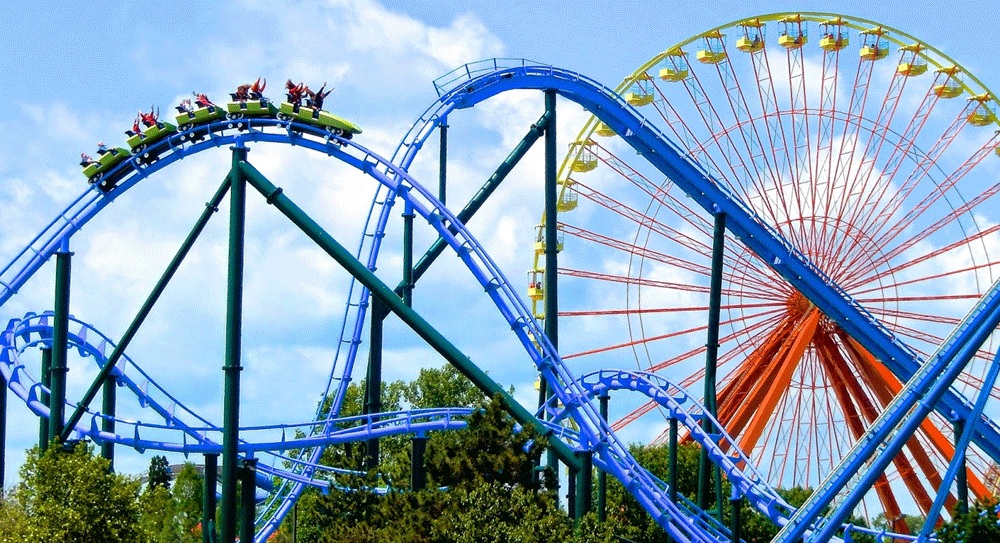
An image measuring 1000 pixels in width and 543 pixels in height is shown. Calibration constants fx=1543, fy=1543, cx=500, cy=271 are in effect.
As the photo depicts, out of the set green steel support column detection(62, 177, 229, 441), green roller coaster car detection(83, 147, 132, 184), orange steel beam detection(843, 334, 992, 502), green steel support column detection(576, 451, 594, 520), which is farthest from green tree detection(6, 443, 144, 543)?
orange steel beam detection(843, 334, 992, 502)

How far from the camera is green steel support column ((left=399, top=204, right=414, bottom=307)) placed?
26.3m

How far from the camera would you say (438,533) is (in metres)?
19.8

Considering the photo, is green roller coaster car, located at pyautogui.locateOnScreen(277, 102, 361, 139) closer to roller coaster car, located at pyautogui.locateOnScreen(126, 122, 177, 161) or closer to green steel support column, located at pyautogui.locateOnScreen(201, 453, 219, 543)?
roller coaster car, located at pyautogui.locateOnScreen(126, 122, 177, 161)

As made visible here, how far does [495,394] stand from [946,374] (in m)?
6.06

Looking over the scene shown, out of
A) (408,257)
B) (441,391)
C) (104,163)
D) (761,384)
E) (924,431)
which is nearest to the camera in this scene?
(104,163)

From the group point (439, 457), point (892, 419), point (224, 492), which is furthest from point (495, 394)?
point (892, 419)

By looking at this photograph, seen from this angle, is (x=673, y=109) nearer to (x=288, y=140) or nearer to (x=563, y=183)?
(x=563, y=183)

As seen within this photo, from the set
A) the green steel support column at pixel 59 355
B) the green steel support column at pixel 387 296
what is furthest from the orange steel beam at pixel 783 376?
the green steel support column at pixel 59 355

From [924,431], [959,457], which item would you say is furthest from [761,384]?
[959,457]

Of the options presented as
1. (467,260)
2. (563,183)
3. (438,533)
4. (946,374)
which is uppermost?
(563,183)

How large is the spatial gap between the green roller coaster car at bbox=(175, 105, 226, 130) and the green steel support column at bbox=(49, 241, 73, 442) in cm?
307

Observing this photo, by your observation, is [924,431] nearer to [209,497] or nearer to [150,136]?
[209,497]

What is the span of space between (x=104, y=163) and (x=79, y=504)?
6101mm

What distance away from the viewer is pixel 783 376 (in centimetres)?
3441
